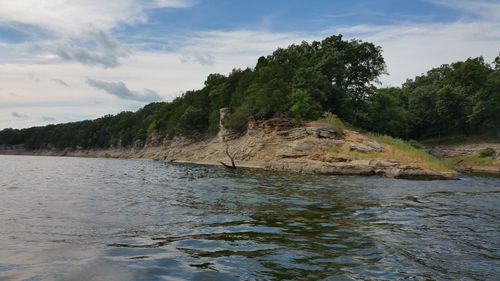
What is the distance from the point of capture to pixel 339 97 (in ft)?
222

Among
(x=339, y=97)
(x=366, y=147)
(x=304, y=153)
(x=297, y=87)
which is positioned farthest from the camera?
(x=339, y=97)

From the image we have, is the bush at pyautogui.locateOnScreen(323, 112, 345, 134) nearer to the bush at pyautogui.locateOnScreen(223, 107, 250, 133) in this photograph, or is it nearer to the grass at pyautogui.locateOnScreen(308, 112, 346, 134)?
the grass at pyautogui.locateOnScreen(308, 112, 346, 134)

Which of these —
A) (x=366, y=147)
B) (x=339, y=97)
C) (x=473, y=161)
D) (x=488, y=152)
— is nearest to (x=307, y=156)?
(x=366, y=147)

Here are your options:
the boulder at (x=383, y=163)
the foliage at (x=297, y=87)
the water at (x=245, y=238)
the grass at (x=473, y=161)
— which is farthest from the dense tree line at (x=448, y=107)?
the water at (x=245, y=238)

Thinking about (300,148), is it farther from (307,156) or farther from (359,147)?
(359,147)

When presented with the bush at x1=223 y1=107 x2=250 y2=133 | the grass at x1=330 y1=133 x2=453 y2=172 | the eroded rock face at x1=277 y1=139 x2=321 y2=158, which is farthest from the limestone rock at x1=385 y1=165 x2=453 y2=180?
the bush at x1=223 y1=107 x2=250 y2=133

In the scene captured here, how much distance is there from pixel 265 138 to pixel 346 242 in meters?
48.2

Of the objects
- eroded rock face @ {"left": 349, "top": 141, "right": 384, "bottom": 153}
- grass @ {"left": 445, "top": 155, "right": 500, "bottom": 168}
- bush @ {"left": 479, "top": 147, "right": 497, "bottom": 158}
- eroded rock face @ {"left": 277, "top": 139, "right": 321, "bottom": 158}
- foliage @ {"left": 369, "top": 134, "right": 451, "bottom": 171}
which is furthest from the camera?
bush @ {"left": 479, "top": 147, "right": 497, "bottom": 158}

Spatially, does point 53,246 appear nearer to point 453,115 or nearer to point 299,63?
point 299,63

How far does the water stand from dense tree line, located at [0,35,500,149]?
4089cm

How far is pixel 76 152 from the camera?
17300 cm

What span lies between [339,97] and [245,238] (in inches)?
2313

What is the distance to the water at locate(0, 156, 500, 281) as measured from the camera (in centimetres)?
845

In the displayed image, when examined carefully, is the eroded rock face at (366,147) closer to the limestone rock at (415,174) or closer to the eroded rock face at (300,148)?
the eroded rock face at (300,148)
